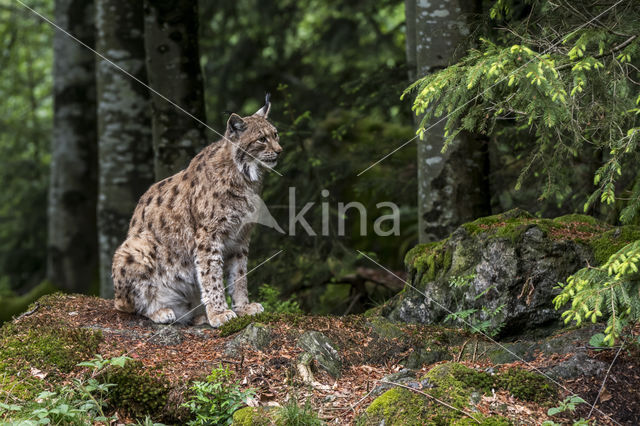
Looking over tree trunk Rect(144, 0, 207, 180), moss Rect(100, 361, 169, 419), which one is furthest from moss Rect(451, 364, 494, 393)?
tree trunk Rect(144, 0, 207, 180)

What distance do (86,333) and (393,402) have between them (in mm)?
2368

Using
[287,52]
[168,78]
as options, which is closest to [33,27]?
[287,52]

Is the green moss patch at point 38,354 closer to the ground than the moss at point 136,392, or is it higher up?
higher up

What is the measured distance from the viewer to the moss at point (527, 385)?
12.9 ft

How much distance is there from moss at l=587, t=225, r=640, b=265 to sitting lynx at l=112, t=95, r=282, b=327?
9.48ft

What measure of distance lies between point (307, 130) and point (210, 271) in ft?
10.6

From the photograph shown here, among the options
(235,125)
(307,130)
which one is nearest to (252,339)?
(235,125)

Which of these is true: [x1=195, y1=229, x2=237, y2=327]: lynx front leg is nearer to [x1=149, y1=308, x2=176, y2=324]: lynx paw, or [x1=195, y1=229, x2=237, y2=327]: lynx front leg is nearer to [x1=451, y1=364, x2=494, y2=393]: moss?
[x1=149, y1=308, x2=176, y2=324]: lynx paw

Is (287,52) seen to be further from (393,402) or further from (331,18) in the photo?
(393,402)

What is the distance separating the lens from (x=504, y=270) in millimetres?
5152

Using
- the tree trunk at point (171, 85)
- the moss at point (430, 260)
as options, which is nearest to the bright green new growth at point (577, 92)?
the moss at point (430, 260)

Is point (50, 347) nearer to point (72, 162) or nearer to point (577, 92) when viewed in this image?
point (577, 92)

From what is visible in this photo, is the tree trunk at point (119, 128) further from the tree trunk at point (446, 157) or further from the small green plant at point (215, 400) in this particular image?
the small green plant at point (215, 400)

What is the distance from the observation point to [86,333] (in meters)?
4.74
